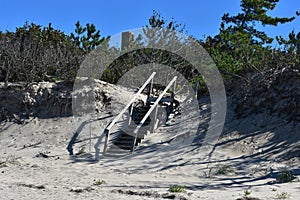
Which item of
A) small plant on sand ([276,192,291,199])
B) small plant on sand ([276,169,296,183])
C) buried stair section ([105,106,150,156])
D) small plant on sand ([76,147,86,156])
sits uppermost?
buried stair section ([105,106,150,156])

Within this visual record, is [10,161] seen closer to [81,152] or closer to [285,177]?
[81,152]

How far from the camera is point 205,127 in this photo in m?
12.8

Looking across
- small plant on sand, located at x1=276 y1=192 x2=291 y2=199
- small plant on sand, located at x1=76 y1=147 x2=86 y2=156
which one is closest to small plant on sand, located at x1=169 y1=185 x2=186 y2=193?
small plant on sand, located at x1=276 y1=192 x2=291 y2=199

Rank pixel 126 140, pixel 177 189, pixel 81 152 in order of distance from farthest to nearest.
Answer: pixel 126 140, pixel 81 152, pixel 177 189

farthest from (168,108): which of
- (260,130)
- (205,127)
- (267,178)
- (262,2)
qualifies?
(262,2)

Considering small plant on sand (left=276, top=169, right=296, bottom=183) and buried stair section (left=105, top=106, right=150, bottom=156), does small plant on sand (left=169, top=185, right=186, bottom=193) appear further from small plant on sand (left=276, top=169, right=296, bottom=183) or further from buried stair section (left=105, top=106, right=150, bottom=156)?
buried stair section (left=105, top=106, right=150, bottom=156)

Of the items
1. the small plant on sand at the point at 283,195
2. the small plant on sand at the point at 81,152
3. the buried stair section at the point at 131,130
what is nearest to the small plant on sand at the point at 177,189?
the small plant on sand at the point at 283,195

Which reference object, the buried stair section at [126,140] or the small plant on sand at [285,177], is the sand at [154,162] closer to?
the small plant on sand at [285,177]

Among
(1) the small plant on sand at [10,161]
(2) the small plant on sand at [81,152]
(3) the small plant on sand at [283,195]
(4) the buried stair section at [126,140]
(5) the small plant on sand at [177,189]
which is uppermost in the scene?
(4) the buried stair section at [126,140]

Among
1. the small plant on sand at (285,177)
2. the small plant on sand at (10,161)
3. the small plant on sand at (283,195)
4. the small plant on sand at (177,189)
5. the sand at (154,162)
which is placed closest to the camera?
the small plant on sand at (283,195)

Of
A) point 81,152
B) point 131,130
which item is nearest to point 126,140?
Answer: point 131,130

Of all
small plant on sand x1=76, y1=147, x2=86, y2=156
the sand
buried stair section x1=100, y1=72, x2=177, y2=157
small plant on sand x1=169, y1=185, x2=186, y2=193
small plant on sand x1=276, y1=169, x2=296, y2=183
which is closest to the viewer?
small plant on sand x1=169, y1=185, x2=186, y2=193

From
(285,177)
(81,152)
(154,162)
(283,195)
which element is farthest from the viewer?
(81,152)

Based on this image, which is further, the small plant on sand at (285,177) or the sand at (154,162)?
the small plant on sand at (285,177)
